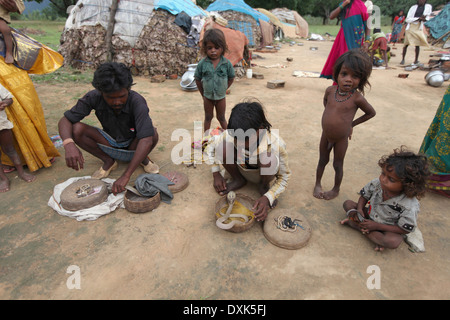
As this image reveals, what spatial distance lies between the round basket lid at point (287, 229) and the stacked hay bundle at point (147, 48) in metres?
6.36

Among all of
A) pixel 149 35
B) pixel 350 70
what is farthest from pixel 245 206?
pixel 149 35

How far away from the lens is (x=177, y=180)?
2584mm

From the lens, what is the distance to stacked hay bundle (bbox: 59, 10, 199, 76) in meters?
7.12

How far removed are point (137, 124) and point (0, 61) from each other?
1.42 meters

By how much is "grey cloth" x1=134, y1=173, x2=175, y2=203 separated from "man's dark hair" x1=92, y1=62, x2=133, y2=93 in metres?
0.82

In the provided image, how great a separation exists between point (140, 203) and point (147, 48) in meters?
6.51

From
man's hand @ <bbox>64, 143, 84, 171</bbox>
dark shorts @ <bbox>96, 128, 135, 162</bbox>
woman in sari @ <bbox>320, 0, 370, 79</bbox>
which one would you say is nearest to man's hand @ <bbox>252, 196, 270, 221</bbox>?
dark shorts @ <bbox>96, 128, 135, 162</bbox>

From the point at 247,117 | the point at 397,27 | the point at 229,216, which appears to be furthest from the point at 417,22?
the point at 229,216

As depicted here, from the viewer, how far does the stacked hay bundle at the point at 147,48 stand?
712 centimetres

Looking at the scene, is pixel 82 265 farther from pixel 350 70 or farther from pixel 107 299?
pixel 350 70

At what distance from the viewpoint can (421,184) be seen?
5.35 ft

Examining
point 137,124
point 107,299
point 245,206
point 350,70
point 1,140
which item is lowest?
point 107,299

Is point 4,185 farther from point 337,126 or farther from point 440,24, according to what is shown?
point 440,24

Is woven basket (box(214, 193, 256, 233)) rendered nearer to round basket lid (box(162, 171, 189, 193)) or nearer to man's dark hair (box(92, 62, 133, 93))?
round basket lid (box(162, 171, 189, 193))
